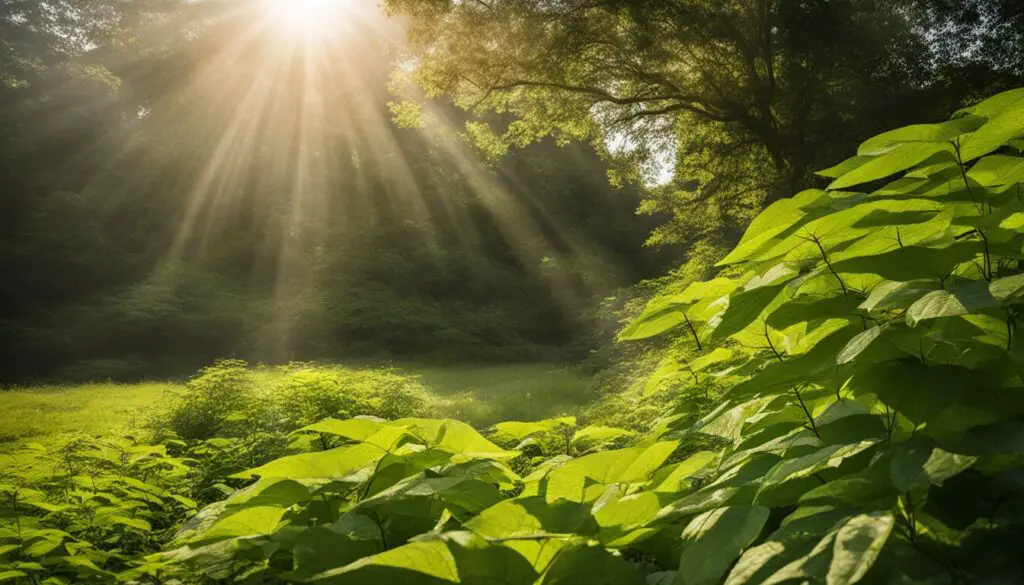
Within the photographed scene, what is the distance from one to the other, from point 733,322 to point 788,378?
10cm

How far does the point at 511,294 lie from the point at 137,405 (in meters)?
18.8

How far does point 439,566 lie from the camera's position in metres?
0.46

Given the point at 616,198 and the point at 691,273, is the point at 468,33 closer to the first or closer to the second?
the point at 691,273

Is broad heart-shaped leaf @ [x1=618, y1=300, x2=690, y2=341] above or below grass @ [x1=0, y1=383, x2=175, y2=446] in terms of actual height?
above

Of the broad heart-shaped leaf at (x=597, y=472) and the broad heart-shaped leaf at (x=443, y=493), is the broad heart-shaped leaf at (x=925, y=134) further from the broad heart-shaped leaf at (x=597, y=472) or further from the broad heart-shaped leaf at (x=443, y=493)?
the broad heart-shaped leaf at (x=443, y=493)

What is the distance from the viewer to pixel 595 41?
34.7ft

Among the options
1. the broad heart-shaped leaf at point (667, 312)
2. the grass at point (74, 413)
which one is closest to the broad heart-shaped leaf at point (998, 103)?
the broad heart-shaped leaf at point (667, 312)

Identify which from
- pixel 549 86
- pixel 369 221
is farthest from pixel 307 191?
pixel 549 86

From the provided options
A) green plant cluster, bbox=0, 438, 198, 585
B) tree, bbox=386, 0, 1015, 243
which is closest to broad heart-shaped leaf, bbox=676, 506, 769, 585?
green plant cluster, bbox=0, 438, 198, 585

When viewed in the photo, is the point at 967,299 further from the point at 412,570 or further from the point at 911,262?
the point at 412,570

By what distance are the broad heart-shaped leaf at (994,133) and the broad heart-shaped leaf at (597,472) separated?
1.54 feet

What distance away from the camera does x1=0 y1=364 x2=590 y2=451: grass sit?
7.16 m

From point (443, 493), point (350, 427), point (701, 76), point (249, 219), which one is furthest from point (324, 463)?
point (249, 219)

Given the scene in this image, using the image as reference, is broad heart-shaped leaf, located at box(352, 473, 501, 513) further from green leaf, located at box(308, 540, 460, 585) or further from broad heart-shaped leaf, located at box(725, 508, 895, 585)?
broad heart-shaped leaf, located at box(725, 508, 895, 585)
